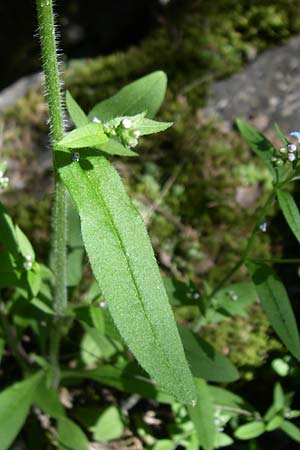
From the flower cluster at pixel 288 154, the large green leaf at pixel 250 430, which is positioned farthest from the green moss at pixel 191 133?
the flower cluster at pixel 288 154

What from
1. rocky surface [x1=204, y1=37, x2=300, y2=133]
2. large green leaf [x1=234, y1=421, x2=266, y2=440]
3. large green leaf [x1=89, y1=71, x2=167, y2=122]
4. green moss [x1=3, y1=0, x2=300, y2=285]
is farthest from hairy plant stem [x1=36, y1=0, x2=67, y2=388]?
rocky surface [x1=204, y1=37, x2=300, y2=133]

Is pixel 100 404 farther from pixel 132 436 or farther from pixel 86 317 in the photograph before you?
pixel 86 317

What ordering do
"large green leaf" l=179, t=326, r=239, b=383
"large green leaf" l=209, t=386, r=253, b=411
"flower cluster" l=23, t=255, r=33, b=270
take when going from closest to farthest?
"flower cluster" l=23, t=255, r=33, b=270 < "large green leaf" l=179, t=326, r=239, b=383 < "large green leaf" l=209, t=386, r=253, b=411

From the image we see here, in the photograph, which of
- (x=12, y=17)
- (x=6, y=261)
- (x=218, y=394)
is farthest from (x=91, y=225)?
(x=12, y=17)

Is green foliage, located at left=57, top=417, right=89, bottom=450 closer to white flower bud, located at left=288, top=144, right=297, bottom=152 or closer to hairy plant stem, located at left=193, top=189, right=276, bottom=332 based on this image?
hairy plant stem, located at left=193, top=189, right=276, bottom=332

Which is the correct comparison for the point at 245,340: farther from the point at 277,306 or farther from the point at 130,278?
the point at 130,278

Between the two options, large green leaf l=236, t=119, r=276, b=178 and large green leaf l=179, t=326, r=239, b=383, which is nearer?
large green leaf l=236, t=119, r=276, b=178
